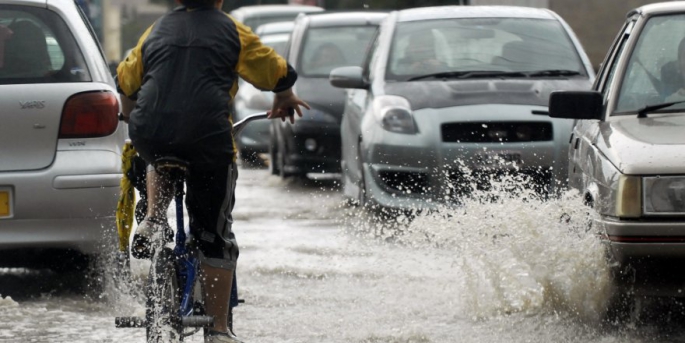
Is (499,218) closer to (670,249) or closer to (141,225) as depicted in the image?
(670,249)

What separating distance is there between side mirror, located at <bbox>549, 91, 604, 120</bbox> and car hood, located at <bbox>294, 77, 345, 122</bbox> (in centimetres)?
760

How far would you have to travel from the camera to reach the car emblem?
7.97 m

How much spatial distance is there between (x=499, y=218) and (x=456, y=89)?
3.82m

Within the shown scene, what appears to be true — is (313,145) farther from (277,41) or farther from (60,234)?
(60,234)

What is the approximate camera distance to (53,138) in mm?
8055

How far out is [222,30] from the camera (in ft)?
19.2

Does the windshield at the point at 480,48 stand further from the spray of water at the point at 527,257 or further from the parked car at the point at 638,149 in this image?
the parked car at the point at 638,149

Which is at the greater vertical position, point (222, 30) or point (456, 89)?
point (222, 30)

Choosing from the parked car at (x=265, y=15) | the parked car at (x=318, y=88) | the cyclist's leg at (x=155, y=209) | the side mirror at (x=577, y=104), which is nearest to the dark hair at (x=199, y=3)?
the cyclist's leg at (x=155, y=209)

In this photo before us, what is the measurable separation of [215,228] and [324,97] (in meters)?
9.28

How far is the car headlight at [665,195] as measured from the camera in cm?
646

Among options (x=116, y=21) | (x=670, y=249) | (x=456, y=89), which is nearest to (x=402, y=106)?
(x=456, y=89)

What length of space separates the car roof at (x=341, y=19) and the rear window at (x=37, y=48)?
825 cm

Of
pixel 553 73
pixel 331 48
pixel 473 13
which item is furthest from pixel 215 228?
pixel 331 48
